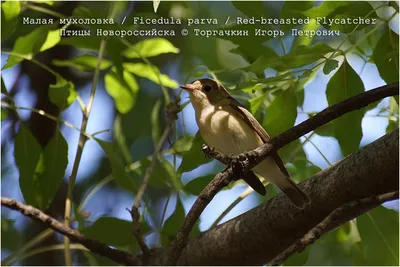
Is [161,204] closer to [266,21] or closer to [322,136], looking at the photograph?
[322,136]

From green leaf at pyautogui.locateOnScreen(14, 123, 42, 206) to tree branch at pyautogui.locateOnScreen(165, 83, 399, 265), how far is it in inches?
36.6

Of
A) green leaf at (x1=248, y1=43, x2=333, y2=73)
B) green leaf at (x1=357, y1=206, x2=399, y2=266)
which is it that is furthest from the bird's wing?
green leaf at (x1=248, y1=43, x2=333, y2=73)

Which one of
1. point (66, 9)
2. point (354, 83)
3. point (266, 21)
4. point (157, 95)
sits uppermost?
point (66, 9)

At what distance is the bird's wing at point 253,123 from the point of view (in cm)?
255

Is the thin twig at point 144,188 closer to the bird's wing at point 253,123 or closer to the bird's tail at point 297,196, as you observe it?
the bird's wing at point 253,123

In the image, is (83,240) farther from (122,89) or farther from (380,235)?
(380,235)

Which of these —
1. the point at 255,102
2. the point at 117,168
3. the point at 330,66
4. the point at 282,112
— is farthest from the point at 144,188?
the point at 330,66

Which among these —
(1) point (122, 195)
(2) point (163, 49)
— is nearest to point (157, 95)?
(1) point (122, 195)

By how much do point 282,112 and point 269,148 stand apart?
453 millimetres

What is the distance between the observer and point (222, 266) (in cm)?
241

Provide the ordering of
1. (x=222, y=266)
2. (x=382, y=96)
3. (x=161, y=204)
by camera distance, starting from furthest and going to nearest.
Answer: (x=161, y=204), (x=222, y=266), (x=382, y=96)

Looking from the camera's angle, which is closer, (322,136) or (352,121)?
Result: (352,121)

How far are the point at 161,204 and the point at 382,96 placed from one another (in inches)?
87.5

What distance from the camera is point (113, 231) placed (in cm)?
269
